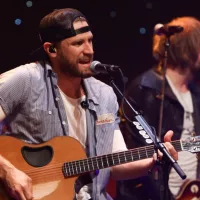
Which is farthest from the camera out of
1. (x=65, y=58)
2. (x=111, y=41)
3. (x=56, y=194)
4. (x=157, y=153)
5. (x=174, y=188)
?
(x=111, y=41)

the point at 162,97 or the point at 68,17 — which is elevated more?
the point at 68,17

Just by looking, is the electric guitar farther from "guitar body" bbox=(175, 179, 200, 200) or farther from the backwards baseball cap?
"guitar body" bbox=(175, 179, 200, 200)

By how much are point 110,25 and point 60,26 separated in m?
1.80

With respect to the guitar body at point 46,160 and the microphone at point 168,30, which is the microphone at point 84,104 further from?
the microphone at point 168,30

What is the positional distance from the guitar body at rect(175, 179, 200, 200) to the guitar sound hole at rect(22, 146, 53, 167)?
161cm

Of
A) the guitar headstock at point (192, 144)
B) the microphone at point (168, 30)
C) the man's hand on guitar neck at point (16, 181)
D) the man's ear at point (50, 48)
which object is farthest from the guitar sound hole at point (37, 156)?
the microphone at point (168, 30)

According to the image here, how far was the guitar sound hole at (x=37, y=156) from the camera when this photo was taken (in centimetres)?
322

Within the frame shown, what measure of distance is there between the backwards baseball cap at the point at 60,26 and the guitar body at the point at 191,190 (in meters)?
1.73

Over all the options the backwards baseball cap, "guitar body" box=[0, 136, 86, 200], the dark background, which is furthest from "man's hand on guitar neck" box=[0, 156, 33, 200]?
the dark background

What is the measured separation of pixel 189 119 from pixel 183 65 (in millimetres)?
517

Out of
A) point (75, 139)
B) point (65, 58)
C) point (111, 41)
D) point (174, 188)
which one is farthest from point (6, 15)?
point (174, 188)

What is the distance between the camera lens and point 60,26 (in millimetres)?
3414

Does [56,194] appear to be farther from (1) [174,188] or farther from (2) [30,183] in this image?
(1) [174,188]

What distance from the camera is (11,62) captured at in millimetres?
4605
